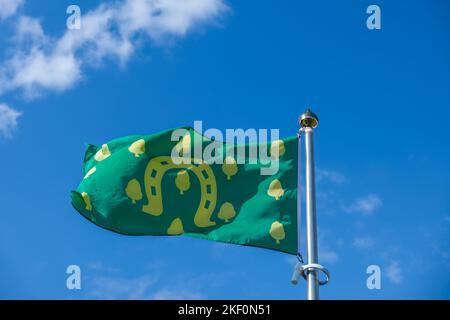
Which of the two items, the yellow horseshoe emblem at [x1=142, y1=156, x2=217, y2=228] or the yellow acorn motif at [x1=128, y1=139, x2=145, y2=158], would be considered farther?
the yellow acorn motif at [x1=128, y1=139, x2=145, y2=158]

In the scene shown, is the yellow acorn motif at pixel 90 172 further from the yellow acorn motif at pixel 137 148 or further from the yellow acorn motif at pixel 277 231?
the yellow acorn motif at pixel 277 231

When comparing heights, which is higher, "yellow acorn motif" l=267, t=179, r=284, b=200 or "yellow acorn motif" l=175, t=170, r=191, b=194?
"yellow acorn motif" l=175, t=170, r=191, b=194

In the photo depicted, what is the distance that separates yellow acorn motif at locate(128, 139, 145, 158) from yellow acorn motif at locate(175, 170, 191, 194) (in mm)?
818

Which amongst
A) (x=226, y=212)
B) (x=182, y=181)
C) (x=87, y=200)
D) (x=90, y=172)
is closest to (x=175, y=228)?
(x=226, y=212)

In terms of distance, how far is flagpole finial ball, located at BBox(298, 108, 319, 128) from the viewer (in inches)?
583

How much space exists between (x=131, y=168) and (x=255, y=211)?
246 cm

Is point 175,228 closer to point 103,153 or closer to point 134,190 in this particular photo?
point 134,190

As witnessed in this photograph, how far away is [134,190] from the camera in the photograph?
51.7 ft

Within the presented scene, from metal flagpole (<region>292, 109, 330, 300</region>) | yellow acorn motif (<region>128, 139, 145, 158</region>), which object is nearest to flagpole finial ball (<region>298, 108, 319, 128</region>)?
metal flagpole (<region>292, 109, 330, 300</region>)

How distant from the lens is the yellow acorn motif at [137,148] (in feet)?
53.4

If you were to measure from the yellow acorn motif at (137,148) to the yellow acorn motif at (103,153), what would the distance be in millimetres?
455

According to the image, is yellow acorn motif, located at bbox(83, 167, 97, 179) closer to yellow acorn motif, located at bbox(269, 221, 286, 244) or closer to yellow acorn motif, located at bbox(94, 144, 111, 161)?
yellow acorn motif, located at bbox(94, 144, 111, 161)

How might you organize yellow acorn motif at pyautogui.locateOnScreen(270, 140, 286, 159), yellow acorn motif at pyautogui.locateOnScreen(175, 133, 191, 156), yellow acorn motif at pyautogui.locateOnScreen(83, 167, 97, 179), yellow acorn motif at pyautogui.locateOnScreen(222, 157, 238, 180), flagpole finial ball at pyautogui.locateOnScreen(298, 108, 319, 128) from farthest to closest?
yellow acorn motif at pyautogui.locateOnScreen(175, 133, 191, 156) → yellow acorn motif at pyautogui.locateOnScreen(83, 167, 97, 179) → yellow acorn motif at pyautogui.locateOnScreen(222, 157, 238, 180) → yellow acorn motif at pyautogui.locateOnScreen(270, 140, 286, 159) → flagpole finial ball at pyautogui.locateOnScreen(298, 108, 319, 128)

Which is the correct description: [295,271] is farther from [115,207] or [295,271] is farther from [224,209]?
[115,207]
